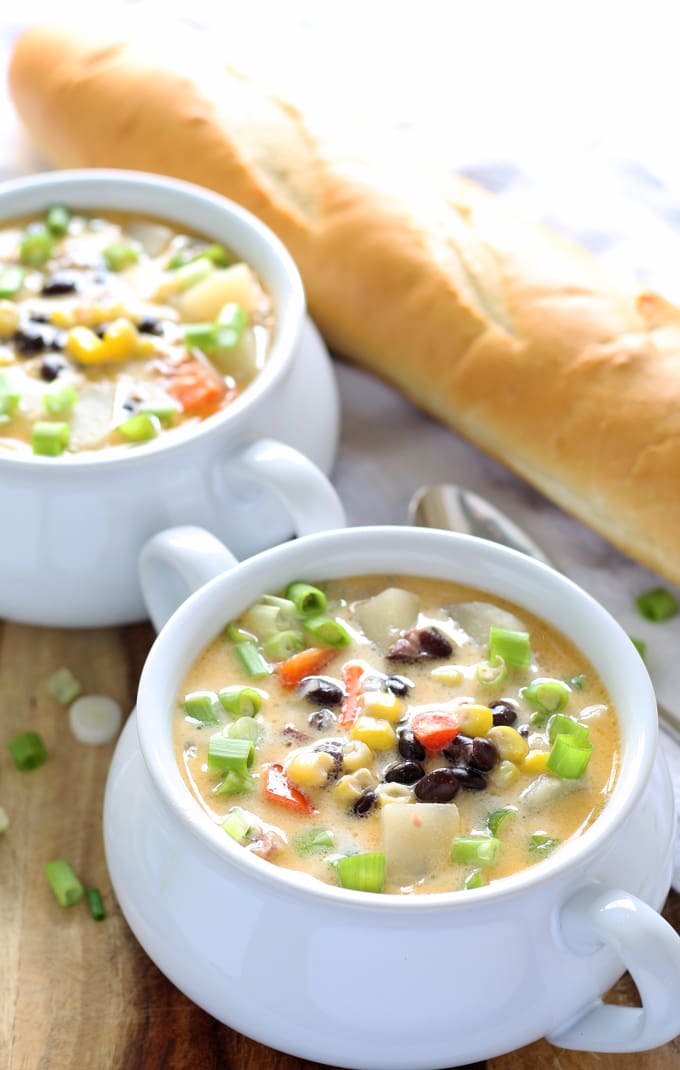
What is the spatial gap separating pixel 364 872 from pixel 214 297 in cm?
122

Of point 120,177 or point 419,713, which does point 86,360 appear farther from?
point 419,713

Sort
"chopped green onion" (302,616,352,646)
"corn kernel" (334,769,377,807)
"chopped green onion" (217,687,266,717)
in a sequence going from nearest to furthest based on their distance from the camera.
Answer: "corn kernel" (334,769,377,807) → "chopped green onion" (217,687,266,717) → "chopped green onion" (302,616,352,646)

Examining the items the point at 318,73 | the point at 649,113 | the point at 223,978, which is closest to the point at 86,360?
the point at 223,978

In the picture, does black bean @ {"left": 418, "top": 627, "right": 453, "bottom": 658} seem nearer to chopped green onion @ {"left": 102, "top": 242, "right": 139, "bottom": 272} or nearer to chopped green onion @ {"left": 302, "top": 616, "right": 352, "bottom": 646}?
chopped green onion @ {"left": 302, "top": 616, "right": 352, "bottom": 646}

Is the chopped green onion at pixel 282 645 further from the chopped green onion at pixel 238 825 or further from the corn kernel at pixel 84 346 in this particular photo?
the corn kernel at pixel 84 346

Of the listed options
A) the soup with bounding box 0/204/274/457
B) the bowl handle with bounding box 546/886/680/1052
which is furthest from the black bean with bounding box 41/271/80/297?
the bowl handle with bounding box 546/886/680/1052

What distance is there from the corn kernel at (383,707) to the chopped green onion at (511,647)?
0.16 m

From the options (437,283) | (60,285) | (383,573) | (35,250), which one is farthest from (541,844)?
(35,250)

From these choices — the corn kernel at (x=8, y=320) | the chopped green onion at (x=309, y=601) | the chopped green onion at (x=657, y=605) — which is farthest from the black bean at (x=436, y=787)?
the corn kernel at (x=8, y=320)

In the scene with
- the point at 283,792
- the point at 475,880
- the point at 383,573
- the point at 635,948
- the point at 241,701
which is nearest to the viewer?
the point at 635,948

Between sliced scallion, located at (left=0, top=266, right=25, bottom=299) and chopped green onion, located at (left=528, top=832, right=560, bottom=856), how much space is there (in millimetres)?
1438

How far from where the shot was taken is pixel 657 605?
2404 millimetres

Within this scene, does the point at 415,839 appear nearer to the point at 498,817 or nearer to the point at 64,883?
the point at 498,817

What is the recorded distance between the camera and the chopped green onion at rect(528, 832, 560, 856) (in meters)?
1.66
